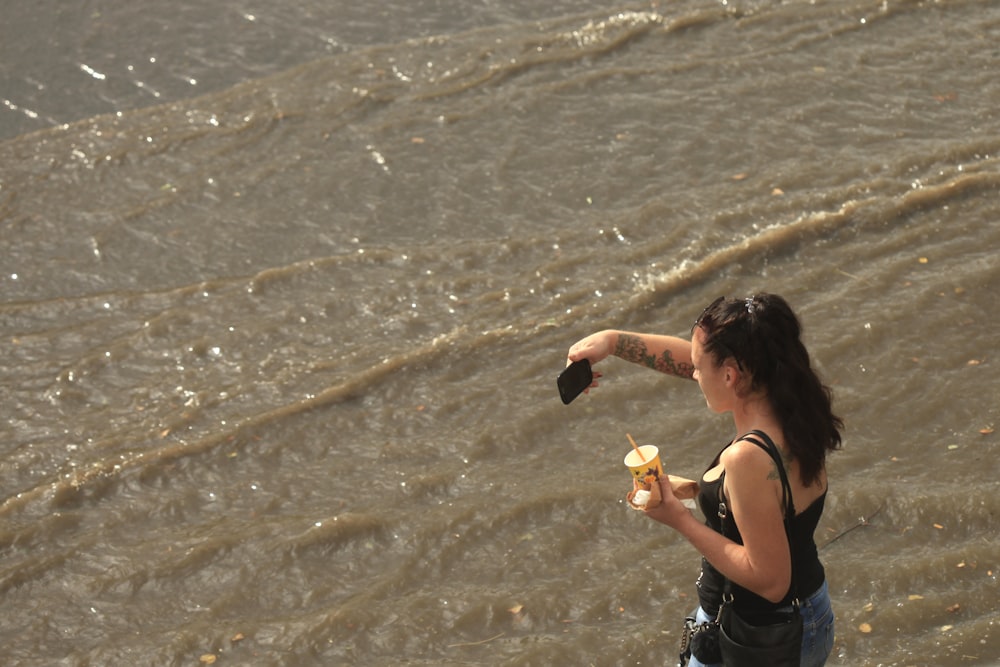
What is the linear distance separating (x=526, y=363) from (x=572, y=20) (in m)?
5.13

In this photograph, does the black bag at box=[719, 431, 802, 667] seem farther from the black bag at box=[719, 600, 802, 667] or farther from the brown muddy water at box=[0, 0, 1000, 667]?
Result: the brown muddy water at box=[0, 0, 1000, 667]

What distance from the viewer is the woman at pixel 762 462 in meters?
3.03

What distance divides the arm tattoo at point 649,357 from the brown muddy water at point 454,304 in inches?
68.2

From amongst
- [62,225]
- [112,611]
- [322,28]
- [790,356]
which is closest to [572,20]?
[322,28]

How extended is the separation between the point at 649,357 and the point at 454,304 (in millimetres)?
4075

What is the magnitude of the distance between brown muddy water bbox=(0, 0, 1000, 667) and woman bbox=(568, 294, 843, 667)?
184 cm

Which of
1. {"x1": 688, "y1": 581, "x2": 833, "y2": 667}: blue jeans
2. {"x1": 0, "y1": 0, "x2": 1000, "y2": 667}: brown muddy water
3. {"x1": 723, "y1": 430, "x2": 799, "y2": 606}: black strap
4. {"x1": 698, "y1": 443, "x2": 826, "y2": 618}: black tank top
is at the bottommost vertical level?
{"x1": 0, "y1": 0, "x2": 1000, "y2": 667}: brown muddy water

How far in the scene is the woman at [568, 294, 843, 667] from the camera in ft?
9.95

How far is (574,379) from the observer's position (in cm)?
371

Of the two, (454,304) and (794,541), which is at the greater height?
(794,541)

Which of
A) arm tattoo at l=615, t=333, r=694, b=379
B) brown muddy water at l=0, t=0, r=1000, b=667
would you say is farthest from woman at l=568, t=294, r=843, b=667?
brown muddy water at l=0, t=0, r=1000, b=667

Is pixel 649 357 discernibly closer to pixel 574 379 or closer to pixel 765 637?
pixel 574 379

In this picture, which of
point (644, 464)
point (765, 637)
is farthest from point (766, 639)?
point (644, 464)

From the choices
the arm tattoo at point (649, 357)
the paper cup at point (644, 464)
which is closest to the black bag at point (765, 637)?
the paper cup at point (644, 464)
